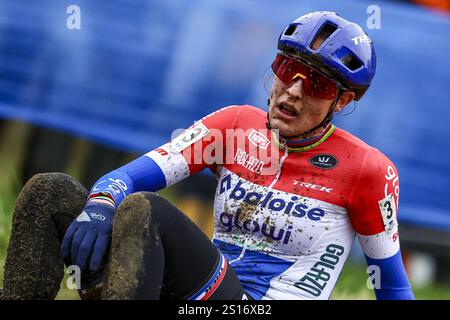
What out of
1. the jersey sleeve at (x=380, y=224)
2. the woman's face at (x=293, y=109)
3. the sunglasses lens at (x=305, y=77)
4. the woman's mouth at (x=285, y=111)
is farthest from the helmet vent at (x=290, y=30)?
the jersey sleeve at (x=380, y=224)

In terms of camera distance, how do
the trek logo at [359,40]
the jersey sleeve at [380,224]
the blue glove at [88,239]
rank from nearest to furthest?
1. the blue glove at [88,239]
2. the jersey sleeve at [380,224]
3. the trek logo at [359,40]

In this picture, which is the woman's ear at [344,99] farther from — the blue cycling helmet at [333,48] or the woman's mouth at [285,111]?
the woman's mouth at [285,111]

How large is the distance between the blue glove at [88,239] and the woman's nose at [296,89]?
1.00 metres

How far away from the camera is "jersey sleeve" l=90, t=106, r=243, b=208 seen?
14.4 ft

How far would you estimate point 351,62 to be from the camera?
4.50 m

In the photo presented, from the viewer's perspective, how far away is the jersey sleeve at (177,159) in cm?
439

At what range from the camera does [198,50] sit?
7.89 metres

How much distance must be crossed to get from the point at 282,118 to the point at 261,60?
3.46 meters

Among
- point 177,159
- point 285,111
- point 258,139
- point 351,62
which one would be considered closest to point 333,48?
point 351,62

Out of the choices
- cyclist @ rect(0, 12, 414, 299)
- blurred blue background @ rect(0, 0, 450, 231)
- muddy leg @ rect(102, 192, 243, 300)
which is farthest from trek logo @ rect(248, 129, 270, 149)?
blurred blue background @ rect(0, 0, 450, 231)

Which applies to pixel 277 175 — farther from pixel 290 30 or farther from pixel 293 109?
pixel 290 30

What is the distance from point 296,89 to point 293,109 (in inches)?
3.7

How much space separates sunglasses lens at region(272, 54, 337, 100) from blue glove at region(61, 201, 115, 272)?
105 centimetres
